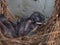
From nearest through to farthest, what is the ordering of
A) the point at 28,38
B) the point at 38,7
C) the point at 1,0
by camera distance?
the point at 28,38 < the point at 1,0 < the point at 38,7

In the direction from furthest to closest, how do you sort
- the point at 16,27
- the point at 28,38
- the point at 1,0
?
the point at 1,0, the point at 16,27, the point at 28,38

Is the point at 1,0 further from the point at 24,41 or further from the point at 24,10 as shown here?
the point at 24,41

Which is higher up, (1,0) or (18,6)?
(1,0)

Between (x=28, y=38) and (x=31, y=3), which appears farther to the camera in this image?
(x=31, y=3)

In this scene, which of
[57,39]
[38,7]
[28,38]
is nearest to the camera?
[57,39]

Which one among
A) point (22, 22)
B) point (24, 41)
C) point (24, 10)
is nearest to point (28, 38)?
point (24, 41)

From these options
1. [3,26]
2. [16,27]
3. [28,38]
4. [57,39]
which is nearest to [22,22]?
[16,27]

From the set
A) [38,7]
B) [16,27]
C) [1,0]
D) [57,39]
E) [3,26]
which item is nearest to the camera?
[57,39]

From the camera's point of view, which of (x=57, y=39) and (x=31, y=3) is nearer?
(x=57, y=39)

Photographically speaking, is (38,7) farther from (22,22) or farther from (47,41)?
(47,41)
